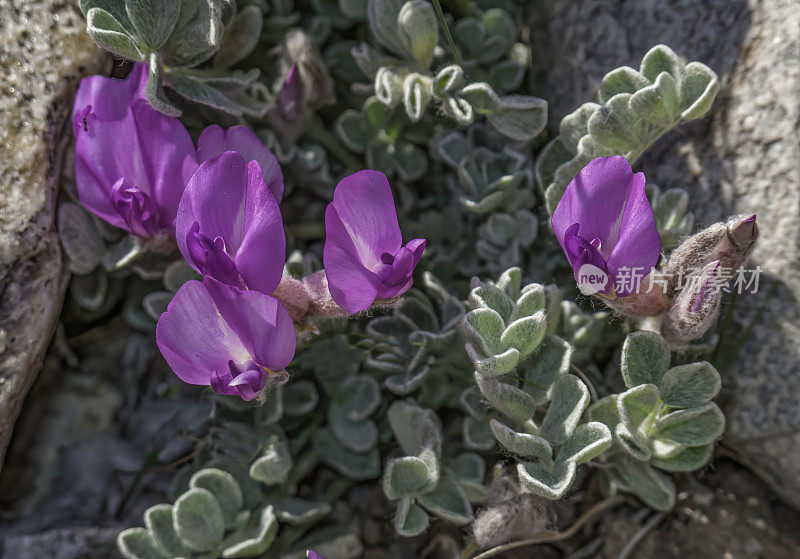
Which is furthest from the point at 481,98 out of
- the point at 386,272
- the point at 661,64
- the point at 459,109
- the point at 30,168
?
the point at 30,168

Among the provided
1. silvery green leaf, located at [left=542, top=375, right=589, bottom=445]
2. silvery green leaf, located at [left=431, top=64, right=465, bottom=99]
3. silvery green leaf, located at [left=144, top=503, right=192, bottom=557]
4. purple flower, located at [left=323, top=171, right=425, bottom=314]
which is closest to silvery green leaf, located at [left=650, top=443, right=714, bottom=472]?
silvery green leaf, located at [left=542, top=375, right=589, bottom=445]

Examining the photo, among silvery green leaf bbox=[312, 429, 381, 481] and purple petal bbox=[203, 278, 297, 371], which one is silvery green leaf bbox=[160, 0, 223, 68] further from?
silvery green leaf bbox=[312, 429, 381, 481]

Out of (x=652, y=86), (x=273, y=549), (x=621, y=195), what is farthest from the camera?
(x=273, y=549)

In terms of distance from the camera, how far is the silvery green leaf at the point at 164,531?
184 cm

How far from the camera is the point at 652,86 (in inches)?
67.1

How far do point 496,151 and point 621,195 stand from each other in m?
0.73

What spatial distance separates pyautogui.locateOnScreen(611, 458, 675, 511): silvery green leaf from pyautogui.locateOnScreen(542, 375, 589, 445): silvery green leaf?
30 cm

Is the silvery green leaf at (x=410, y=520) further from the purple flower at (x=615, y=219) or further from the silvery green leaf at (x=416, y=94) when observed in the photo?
the silvery green leaf at (x=416, y=94)

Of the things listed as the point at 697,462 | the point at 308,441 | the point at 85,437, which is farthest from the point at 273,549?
the point at 697,462

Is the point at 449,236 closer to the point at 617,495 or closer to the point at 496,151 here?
the point at 496,151

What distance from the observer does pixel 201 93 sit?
1898 millimetres

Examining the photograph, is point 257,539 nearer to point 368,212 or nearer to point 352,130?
point 368,212

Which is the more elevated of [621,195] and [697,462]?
[621,195]

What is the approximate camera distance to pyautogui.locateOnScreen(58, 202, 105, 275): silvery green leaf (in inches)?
78.1
